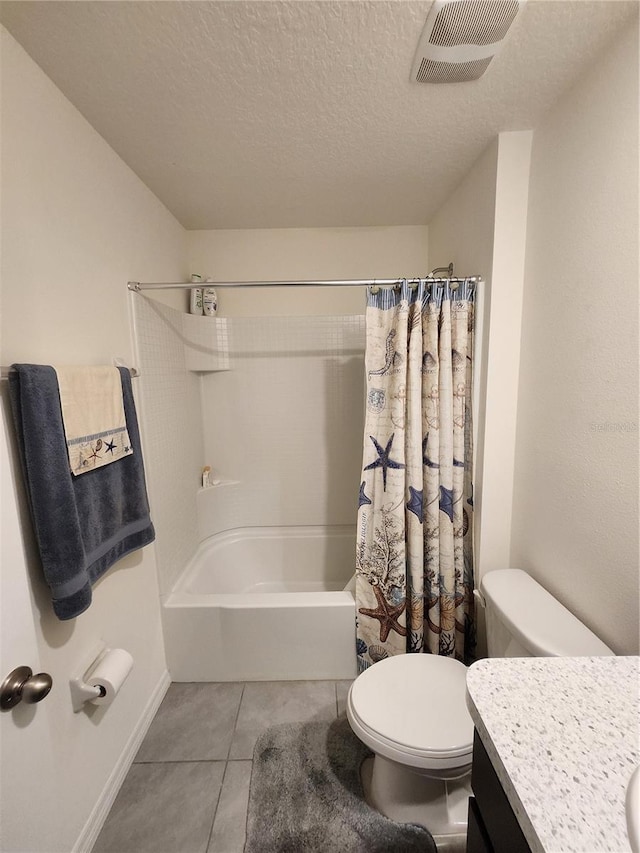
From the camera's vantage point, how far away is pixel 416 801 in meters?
1.15

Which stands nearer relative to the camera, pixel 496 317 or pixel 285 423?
pixel 496 317

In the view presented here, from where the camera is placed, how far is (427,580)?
5.33 ft

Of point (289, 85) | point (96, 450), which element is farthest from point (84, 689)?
point (289, 85)

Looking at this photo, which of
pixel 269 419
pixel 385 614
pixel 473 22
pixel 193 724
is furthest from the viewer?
pixel 269 419

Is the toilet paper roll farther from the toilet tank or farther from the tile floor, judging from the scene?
the toilet tank

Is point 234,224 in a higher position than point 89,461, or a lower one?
higher

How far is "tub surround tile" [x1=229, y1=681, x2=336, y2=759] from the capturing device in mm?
1449

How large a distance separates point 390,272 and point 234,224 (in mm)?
1026

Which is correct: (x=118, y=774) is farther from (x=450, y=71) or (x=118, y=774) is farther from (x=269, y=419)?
(x=450, y=71)

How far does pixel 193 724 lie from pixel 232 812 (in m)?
0.40

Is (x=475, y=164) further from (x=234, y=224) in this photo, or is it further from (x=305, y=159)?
(x=234, y=224)

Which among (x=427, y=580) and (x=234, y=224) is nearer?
(x=427, y=580)

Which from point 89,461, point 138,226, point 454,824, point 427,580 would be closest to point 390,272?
point 138,226

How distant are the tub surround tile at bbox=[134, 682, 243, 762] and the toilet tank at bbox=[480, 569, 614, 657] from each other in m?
1.16
